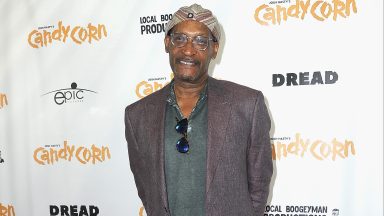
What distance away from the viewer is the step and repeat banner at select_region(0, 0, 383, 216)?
224cm

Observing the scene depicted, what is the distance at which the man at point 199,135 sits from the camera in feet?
4.75

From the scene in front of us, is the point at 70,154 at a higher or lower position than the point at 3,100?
lower

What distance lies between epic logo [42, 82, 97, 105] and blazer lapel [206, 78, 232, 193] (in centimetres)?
140

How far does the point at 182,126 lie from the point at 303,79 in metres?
1.15

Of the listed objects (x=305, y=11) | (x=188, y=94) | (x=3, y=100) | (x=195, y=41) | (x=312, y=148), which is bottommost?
(x=312, y=148)

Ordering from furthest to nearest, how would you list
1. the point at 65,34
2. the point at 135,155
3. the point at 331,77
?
the point at 65,34
the point at 331,77
the point at 135,155

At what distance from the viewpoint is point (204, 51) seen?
1.47m

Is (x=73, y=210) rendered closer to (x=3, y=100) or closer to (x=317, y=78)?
(x=3, y=100)

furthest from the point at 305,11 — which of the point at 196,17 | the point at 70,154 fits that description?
the point at 70,154

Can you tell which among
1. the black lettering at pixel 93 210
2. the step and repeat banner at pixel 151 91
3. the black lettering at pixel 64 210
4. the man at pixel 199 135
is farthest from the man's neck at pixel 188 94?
the black lettering at pixel 64 210

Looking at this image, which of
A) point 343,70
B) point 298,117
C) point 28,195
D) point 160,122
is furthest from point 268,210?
point 28,195

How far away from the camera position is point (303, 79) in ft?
7.52

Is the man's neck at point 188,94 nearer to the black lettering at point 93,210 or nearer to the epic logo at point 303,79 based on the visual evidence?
the epic logo at point 303,79

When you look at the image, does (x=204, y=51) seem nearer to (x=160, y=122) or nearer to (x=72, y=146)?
(x=160, y=122)
